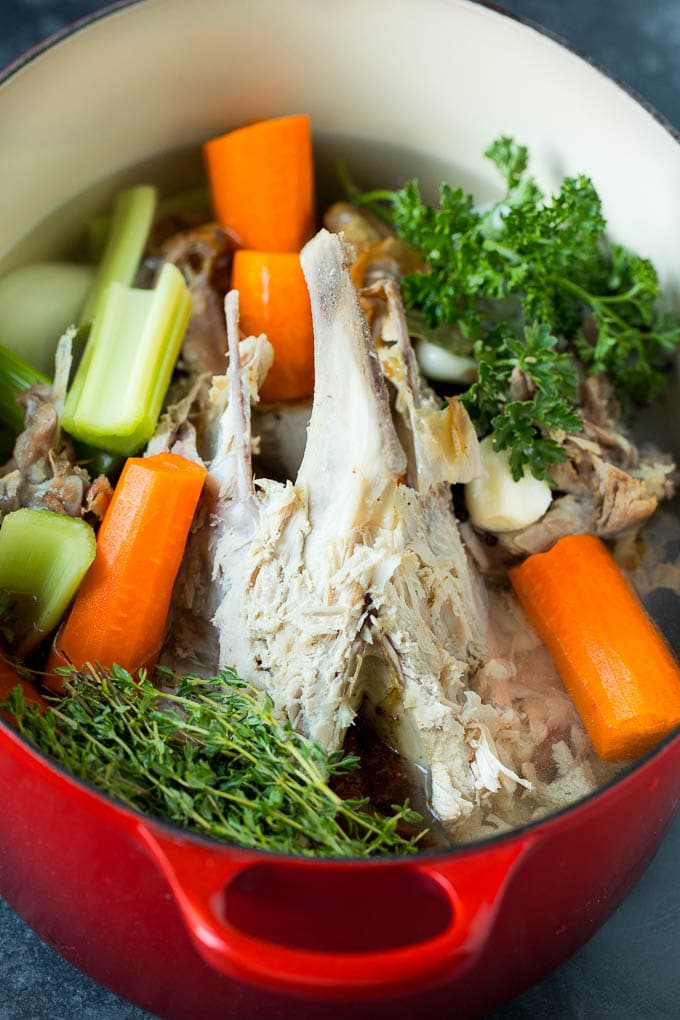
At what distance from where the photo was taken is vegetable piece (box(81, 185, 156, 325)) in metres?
1.86

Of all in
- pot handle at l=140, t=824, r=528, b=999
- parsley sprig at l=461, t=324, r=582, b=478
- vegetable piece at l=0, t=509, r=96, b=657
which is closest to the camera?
pot handle at l=140, t=824, r=528, b=999

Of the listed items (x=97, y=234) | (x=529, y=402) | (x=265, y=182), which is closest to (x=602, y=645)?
(x=529, y=402)

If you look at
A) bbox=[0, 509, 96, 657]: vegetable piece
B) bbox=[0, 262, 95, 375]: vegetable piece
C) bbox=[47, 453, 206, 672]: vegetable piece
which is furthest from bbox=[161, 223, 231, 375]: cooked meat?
bbox=[0, 509, 96, 657]: vegetable piece

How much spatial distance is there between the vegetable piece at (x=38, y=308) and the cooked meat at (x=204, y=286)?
18 cm

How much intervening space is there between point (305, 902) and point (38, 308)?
1155 millimetres

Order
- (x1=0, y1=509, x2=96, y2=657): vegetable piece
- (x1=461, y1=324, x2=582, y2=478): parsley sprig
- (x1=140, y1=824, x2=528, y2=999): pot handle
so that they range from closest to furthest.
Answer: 1. (x1=140, y1=824, x2=528, y2=999): pot handle
2. (x1=0, y1=509, x2=96, y2=657): vegetable piece
3. (x1=461, y1=324, x2=582, y2=478): parsley sprig

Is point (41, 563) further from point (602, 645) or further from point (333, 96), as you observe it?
point (333, 96)

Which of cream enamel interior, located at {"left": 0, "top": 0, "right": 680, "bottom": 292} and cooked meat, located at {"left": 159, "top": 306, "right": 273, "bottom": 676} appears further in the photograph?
cream enamel interior, located at {"left": 0, "top": 0, "right": 680, "bottom": 292}

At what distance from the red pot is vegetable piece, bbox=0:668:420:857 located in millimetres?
76

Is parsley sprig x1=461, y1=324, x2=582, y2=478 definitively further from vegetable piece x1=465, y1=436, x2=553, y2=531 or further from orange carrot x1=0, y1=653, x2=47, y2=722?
orange carrot x1=0, y1=653, x2=47, y2=722

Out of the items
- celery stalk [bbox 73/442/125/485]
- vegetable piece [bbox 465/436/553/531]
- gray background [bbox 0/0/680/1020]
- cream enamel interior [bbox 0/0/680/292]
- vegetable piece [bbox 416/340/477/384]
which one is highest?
cream enamel interior [bbox 0/0/680/292]

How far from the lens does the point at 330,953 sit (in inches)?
40.4

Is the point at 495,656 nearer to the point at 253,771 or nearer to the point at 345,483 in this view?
the point at 345,483

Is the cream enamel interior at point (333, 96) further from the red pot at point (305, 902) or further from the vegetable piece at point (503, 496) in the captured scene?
the red pot at point (305, 902)
